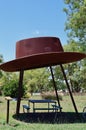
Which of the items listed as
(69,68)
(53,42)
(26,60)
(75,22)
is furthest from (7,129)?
(69,68)

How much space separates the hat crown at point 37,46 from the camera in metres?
13.0

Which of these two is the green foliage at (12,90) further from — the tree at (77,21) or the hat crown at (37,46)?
the hat crown at (37,46)

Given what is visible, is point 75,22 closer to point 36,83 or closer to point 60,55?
point 60,55

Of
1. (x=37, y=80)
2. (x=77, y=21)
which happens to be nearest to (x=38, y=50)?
(x=77, y=21)

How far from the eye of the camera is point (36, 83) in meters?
80.4

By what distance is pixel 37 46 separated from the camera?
517 inches

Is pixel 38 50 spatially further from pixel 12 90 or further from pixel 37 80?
pixel 37 80

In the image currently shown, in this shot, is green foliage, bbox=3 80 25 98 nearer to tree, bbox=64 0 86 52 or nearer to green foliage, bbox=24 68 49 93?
tree, bbox=64 0 86 52

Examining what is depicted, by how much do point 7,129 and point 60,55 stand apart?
4.56m

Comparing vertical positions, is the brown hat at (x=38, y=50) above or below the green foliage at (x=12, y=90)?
below

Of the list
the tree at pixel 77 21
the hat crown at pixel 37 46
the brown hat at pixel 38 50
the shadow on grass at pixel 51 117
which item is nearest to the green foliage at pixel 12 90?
the tree at pixel 77 21

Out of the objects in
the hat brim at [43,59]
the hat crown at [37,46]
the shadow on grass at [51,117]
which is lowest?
the shadow on grass at [51,117]

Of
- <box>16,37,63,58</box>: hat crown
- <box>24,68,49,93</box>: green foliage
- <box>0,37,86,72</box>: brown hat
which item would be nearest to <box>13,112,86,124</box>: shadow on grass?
<box>0,37,86,72</box>: brown hat

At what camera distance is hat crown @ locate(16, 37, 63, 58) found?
13.0 metres
